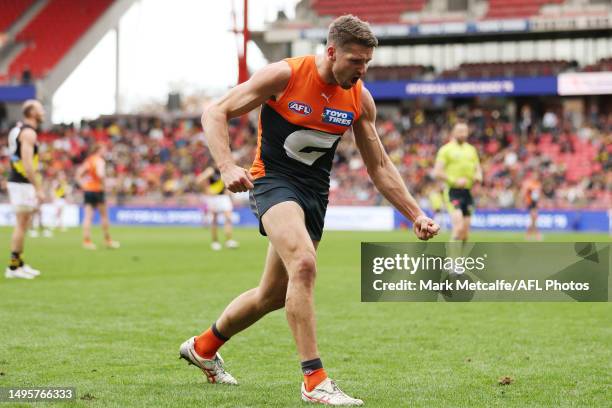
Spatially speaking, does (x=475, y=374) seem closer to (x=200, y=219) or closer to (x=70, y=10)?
(x=200, y=219)

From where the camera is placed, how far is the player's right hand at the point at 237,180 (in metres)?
4.93

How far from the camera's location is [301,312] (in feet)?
16.8

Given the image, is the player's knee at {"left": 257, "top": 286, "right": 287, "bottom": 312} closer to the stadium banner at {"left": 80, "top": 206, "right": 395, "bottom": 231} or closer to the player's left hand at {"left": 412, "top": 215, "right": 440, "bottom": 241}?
the player's left hand at {"left": 412, "top": 215, "right": 440, "bottom": 241}

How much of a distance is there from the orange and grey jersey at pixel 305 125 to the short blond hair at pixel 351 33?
278mm

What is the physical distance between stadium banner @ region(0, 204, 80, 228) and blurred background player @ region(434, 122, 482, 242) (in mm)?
24250

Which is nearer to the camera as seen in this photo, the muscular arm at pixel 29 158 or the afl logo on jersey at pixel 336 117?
the afl logo on jersey at pixel 336 117

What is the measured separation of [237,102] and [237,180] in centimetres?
58

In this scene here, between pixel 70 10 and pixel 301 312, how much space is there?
181 ft

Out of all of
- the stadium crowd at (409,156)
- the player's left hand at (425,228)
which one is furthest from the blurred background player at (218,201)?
the player's left hand at (425,228)

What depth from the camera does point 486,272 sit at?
205 inches

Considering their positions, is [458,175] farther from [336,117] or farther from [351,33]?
[351,33]

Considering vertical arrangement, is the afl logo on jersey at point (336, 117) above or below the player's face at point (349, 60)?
below

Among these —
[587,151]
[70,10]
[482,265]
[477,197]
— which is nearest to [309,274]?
[482,265]

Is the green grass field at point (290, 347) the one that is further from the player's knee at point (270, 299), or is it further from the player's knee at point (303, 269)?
the player's knee at point (303, 269)
